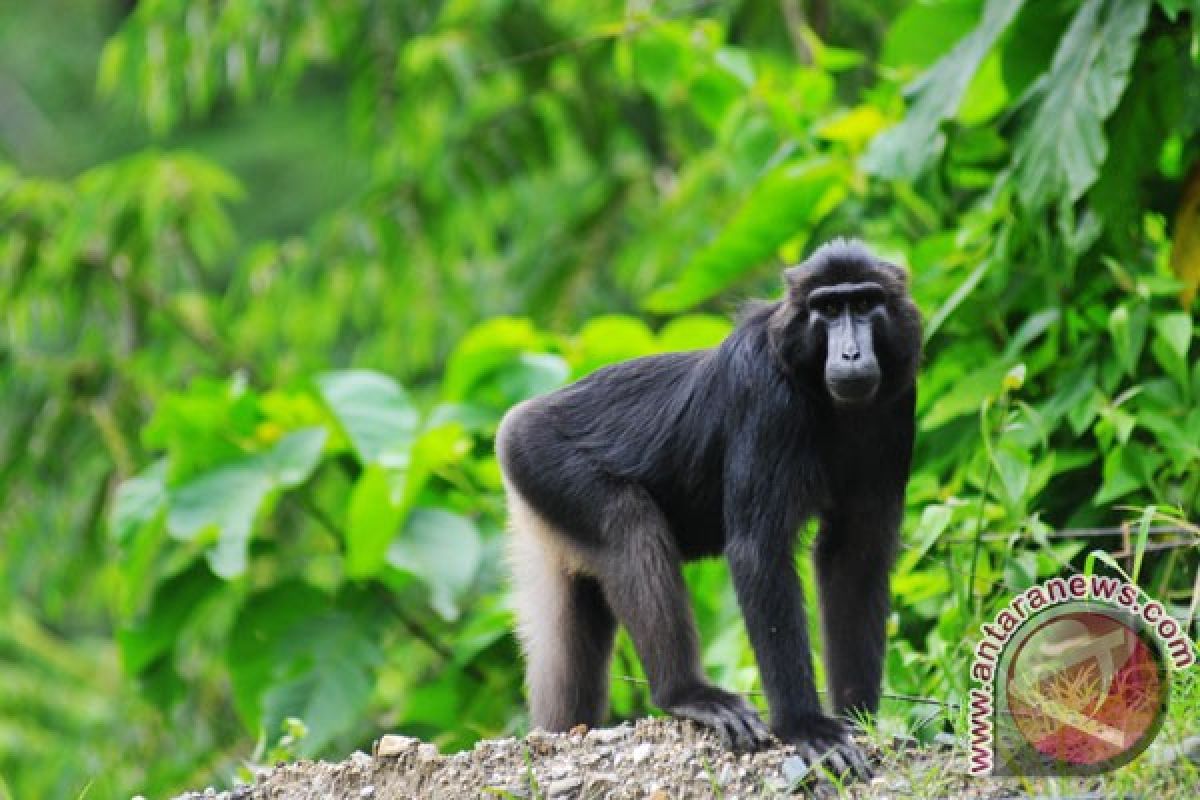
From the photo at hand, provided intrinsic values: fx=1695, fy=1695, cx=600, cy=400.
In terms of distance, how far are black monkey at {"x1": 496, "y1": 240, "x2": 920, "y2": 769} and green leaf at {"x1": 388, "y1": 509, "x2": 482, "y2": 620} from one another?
1.39 meters

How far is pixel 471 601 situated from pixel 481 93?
12.0ft

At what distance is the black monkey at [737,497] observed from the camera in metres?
4.71

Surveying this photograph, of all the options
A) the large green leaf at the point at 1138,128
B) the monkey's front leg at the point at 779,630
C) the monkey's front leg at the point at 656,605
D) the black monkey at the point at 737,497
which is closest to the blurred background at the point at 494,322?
the large green leaf at the point at 1138,128

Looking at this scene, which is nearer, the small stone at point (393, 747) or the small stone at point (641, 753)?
the small stone at point (641, 753)

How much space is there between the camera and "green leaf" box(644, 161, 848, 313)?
7074mm

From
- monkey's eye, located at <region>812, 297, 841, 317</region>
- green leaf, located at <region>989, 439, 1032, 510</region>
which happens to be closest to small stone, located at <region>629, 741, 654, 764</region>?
monkey's eye, located at <region>812, 297, 841, 317</region>

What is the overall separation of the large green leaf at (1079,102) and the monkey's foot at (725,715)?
7.18 feet

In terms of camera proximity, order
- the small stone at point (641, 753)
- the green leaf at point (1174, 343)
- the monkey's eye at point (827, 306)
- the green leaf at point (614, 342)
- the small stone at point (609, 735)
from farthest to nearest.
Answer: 1. the green leaf at point (614, 342)
2. the green leaf at point (1174, 343)
3. the monkey's eye at point (827, 306)
4. the small stone at point (609, 735)
5. the small stone at point (641, 753)

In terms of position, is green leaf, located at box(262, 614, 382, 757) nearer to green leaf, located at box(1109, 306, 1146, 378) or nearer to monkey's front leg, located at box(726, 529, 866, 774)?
monkey's front leg, located at box(726, 529, 866, 774)

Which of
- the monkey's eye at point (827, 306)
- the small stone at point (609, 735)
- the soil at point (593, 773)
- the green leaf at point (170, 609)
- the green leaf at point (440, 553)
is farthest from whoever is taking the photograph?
the green leaf at point (170, 609)

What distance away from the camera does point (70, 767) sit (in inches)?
387

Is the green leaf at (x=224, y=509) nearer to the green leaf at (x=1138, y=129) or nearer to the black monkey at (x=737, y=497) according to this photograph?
the black monkey at (x=737, y=497)

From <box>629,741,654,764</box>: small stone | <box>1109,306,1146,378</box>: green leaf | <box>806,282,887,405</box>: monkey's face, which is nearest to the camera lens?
<box>629,741,654,764</box>: small stone

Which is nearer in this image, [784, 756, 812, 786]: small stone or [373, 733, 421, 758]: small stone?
[784, 756, 812, 786]: small stone
